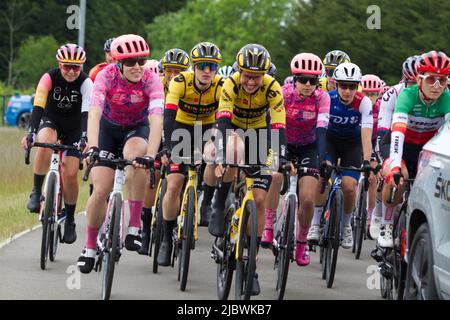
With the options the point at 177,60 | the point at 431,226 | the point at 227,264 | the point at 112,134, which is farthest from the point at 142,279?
the point at 431,226

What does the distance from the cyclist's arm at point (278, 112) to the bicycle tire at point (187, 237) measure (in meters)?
0.97

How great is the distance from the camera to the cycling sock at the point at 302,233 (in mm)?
12211

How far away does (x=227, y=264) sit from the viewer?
10297 mm

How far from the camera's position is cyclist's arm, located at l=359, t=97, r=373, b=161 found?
12.9m

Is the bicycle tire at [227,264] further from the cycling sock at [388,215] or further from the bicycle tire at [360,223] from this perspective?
the bicycle tire at [360,223]

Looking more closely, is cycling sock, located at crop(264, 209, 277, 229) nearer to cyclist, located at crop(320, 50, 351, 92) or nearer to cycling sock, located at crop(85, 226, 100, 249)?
cycling sock, located at crop(85, 226, 100, 249)

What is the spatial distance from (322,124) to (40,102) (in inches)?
116

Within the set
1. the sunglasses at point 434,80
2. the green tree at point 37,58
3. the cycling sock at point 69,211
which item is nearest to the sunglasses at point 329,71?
the cycling sock at point 69,211

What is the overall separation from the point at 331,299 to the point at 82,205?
9132mm

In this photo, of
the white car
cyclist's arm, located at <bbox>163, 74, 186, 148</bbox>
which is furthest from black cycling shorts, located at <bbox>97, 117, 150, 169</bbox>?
the white car

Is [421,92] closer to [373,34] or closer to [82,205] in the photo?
[82,205]

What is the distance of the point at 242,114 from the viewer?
1166cm
